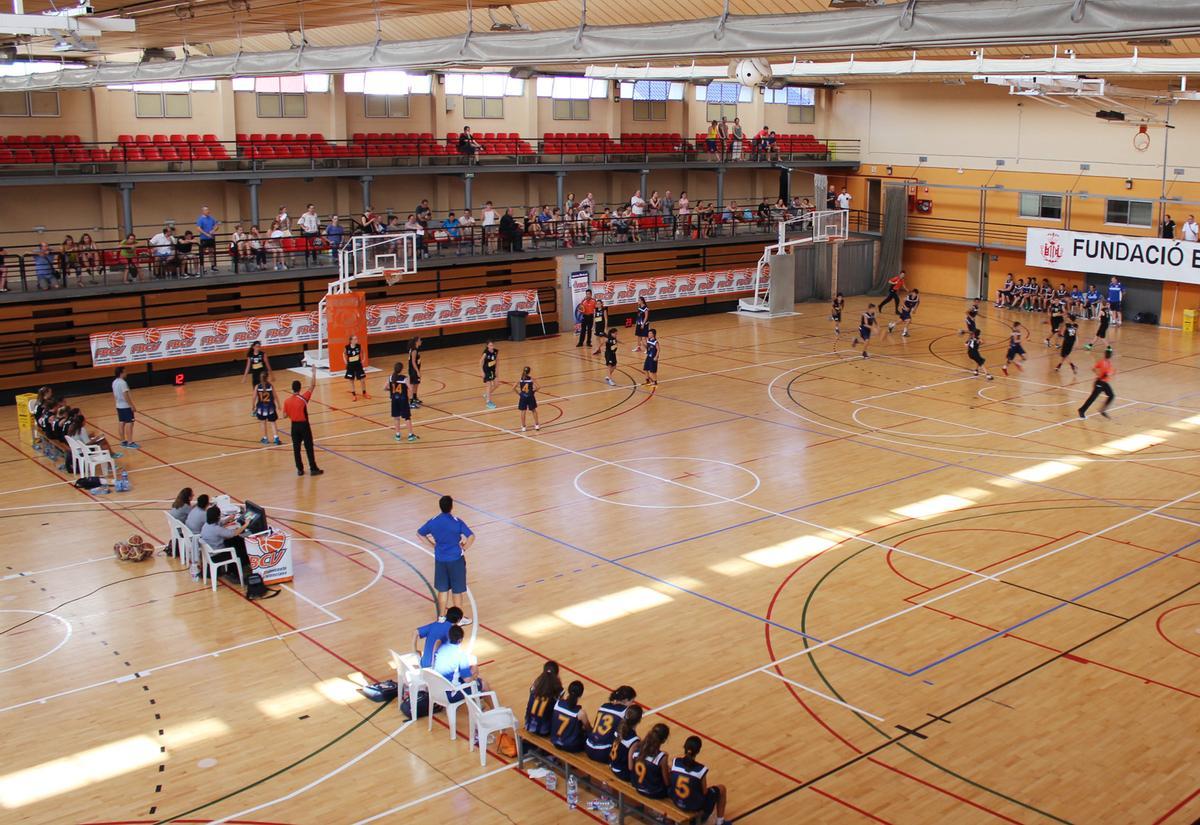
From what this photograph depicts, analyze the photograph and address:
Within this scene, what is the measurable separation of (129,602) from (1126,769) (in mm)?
11702

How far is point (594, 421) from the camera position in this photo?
2434 centimetres

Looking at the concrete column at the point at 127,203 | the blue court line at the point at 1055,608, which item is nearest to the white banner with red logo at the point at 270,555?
the blue court line at the point at 1055,608

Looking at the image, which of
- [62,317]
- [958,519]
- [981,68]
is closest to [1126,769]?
[958,519]

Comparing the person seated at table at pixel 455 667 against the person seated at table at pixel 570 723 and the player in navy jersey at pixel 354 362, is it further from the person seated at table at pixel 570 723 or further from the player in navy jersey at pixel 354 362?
the player in navy jersey at pixel 354 362

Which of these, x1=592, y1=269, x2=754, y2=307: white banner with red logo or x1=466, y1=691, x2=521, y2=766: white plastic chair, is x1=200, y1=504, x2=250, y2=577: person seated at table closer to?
x1=466, y1=691, x2=521, y2=766: white plastic chair

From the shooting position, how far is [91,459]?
1972 cm

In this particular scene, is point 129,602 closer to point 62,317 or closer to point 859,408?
point 62,317

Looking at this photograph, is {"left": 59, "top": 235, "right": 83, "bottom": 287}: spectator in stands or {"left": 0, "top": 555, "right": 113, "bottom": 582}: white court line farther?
{"left": 59, "top": 235, "right": 83, "bottom": 287}: spectator in stands

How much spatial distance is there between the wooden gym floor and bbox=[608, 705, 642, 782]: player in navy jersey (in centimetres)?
63

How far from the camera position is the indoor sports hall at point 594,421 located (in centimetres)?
1102

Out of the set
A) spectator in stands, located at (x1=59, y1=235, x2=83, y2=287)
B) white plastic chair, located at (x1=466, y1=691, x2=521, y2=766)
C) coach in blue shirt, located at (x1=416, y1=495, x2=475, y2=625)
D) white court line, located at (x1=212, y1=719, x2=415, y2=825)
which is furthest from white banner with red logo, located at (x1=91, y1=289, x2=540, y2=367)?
white plastic chair, located at (x1=466, y1=691, x2=521, y2=766)

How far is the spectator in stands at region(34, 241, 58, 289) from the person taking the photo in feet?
87.4

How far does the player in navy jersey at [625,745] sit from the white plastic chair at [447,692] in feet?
5.35

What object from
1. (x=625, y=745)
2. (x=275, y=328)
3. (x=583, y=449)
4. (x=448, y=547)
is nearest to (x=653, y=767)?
(x=625, y=745)
